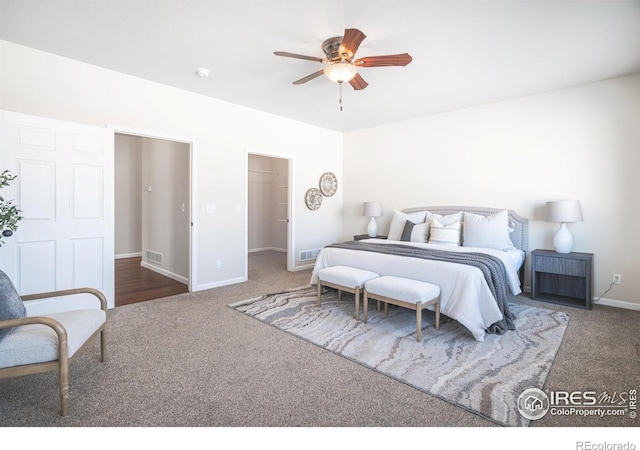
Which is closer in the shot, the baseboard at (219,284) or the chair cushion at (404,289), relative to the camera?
the chair cushion at (404,289)

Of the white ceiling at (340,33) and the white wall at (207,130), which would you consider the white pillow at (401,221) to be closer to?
the white wall at (207,130)

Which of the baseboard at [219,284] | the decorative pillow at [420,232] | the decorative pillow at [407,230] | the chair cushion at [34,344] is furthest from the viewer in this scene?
the decorative pillow at [407,230]

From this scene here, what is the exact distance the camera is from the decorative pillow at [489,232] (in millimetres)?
3906

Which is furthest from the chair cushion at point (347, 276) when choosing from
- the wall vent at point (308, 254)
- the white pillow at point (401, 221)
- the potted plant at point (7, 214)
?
the potted plant at point (7, 214)

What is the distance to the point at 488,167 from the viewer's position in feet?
15.0

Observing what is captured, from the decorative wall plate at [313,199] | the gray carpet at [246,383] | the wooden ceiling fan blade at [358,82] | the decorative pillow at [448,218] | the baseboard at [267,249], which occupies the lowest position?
the gray carpet at [246,383]

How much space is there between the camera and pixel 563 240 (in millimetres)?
3705

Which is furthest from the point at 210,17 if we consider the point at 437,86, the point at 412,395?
the point at 412,395

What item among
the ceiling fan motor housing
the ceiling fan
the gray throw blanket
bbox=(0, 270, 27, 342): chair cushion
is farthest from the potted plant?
the gray throw blanket

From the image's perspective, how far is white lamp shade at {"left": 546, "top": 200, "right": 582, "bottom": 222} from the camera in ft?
11.9

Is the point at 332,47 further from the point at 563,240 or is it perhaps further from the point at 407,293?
the point at 563,240

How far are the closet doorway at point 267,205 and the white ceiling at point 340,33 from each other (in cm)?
424
